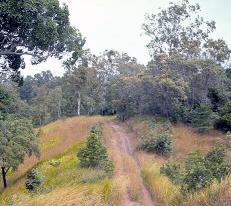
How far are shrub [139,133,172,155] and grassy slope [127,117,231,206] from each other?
61 cm

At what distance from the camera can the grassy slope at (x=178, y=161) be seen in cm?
1086

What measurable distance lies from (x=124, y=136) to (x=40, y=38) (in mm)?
19646

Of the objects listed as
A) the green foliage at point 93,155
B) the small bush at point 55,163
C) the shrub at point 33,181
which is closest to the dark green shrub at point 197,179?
the green foliage at point 93,155

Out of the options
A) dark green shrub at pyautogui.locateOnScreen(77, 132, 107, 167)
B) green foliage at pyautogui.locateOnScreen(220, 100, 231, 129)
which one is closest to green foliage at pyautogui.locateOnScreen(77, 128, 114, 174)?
dark green shrub at pyautogui.locateOnScreen(77, 132, 107, 167)

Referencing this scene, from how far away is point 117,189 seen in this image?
1472 cm

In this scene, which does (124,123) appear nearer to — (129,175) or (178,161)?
(178,161)

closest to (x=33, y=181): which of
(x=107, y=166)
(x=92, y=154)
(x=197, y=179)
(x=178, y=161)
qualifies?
(x=92, y=154)

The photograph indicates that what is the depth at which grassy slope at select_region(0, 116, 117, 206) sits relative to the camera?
13273 mm

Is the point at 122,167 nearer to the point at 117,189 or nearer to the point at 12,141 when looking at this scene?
the point at 117,189

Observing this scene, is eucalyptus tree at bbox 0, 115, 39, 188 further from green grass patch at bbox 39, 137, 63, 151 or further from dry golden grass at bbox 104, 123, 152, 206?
dry golden grass at bbox 104, 123, 152, 206

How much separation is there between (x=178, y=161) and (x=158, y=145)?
2.80 m

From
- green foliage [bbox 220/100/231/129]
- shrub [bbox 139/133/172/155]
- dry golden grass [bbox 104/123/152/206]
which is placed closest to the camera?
dry golden grass [bbox 104/123/152/206]

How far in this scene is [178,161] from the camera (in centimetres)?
2492

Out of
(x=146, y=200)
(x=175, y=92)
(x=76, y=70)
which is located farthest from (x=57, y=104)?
(x=146, y=200)
